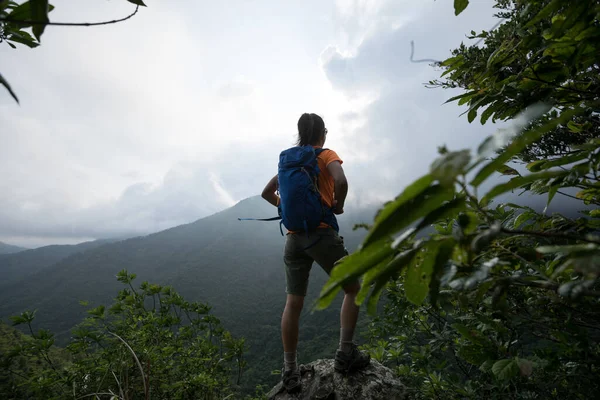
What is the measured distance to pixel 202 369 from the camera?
10.1 feet

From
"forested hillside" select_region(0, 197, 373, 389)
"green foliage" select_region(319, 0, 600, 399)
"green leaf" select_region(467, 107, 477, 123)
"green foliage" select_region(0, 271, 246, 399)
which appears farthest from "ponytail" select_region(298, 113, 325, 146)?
"forested hillside" select_region(0, 197, 373, 389)

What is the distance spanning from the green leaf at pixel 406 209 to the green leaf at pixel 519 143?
0.08 meters

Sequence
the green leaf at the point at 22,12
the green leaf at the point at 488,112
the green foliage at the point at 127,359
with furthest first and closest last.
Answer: the green foliage at the point at 127,359 < the green leaf at the point at 488,112 < the green leaf at the point at 22,12

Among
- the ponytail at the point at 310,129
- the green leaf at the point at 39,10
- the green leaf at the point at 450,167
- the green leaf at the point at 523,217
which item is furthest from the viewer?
the ponytail at the point at 310,129

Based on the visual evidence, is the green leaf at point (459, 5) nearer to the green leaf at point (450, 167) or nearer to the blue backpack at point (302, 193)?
the green leaf at point (450, 167)

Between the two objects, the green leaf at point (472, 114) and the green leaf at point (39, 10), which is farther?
the green leaf at point (472, 114)

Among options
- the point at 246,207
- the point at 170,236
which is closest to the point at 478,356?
the point at 246,207

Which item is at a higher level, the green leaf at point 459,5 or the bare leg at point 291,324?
the green leaf at point 459,5

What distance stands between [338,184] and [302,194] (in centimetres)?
31

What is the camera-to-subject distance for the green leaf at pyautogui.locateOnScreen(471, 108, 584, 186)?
13.7 inches

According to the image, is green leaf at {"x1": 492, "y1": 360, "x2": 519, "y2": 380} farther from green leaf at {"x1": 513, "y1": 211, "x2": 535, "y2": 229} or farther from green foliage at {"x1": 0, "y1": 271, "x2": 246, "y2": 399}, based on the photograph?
green foliage at {"x1": 0, "y1": 271, "x2": 246, "y2": 399}

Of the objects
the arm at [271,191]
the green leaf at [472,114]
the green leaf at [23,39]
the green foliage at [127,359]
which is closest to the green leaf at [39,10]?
the green leaf at [23,39]

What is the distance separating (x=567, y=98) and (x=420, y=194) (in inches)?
49.0

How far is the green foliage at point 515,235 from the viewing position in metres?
0.40
